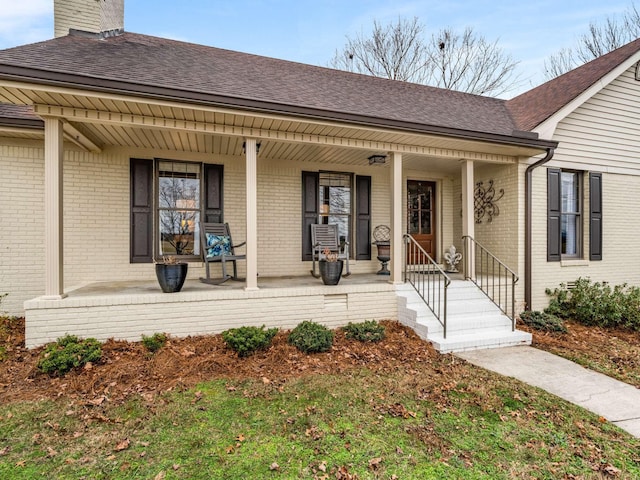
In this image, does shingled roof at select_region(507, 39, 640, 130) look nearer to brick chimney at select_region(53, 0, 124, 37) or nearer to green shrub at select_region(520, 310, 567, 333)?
green shrub at select_region(520, 310, 567, 333)

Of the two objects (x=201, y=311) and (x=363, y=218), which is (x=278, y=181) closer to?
(x=363, y=218)

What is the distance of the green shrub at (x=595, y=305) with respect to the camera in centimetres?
555

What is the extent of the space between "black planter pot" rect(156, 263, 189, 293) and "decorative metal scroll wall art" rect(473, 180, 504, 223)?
5494 mm

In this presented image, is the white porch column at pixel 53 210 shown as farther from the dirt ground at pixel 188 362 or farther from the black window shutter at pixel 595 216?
the black window shutter at pixel 595 216

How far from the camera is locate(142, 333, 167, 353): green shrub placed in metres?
3.93

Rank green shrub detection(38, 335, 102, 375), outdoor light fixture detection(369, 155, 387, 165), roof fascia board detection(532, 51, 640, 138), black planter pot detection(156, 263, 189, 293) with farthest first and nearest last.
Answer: outdoor light fixture detection(369, 155, 387, 165)
roof fascia board detection(532, 51, 640, 138)
black planter pot detection(156, 263, 189, 293)
green shrub detection(38, 335, 102, 375)

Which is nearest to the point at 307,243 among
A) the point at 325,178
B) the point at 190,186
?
the point at 325,178

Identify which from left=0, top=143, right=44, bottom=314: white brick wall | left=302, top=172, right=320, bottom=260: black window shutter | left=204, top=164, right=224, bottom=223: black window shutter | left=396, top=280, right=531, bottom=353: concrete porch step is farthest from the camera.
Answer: left=302, top=172, right=320, bottom=260: black window shutter

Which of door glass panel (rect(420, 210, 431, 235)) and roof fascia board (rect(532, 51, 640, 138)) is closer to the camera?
roof fascia board (rect(532, 51, 640, 138))

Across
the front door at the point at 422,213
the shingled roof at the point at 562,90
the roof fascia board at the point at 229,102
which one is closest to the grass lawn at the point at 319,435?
the roof fascia board at the point at 229,102

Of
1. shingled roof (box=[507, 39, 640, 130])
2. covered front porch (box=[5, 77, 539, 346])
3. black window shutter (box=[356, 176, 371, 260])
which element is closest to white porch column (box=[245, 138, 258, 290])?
covered front porch (box=[5, 77, 539, 346])

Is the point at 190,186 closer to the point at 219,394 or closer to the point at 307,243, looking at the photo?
the point at 307,243

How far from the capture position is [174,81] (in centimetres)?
469

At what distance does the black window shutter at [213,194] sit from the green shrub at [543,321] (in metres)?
5.37
